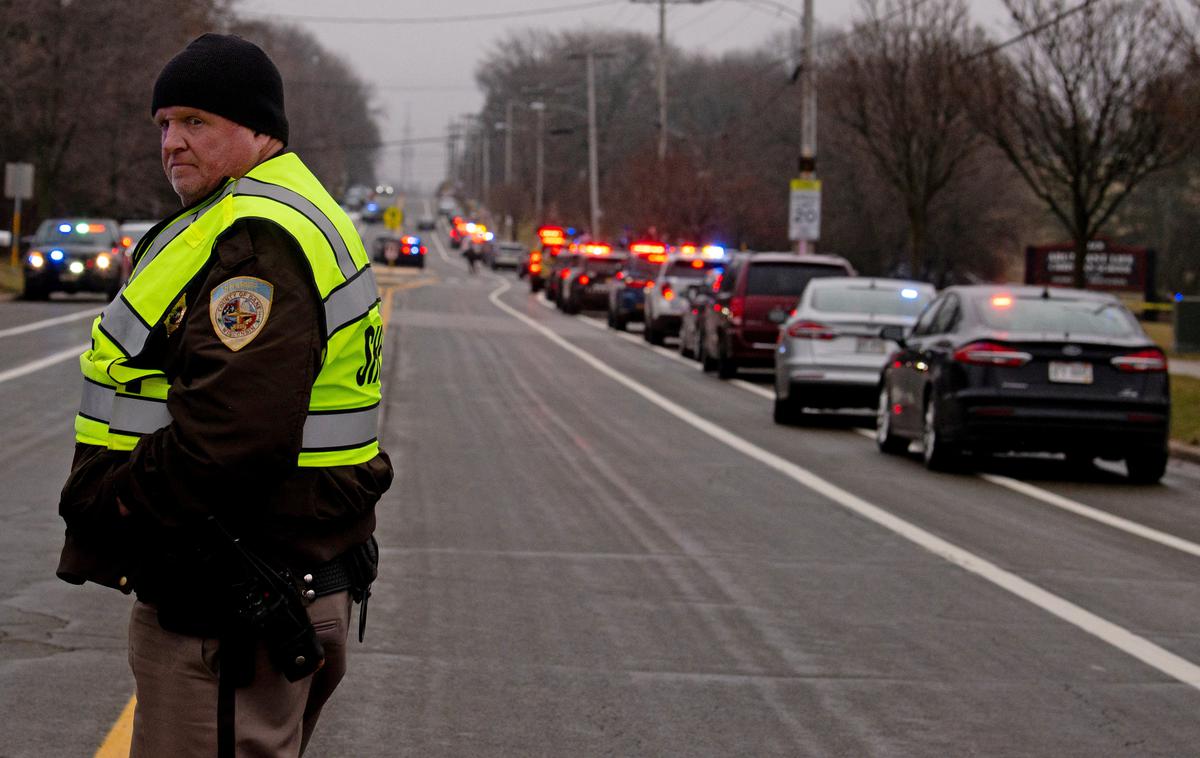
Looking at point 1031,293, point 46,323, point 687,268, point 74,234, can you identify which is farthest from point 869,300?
point 74,234

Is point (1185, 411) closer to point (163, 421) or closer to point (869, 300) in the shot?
point (869, 300)

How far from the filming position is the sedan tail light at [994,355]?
51.8ft

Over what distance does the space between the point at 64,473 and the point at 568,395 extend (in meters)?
9.81

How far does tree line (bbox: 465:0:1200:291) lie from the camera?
2939 cm

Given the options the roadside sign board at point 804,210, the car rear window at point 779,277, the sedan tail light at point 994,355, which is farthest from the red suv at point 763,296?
the roadside sign board at point 804,210

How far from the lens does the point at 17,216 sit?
51.2m

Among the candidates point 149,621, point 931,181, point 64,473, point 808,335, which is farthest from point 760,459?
point 931,181

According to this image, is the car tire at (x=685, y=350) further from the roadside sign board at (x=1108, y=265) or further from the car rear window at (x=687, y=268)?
the roadside sign board at (x=1108, y=265)

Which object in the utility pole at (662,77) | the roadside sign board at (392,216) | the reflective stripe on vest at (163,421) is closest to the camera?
the reflective stripe on vest at (163,421)

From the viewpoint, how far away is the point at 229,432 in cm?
321

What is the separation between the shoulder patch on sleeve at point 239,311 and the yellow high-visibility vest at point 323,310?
13cm

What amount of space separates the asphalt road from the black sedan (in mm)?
406

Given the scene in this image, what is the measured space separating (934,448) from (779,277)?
420 inches

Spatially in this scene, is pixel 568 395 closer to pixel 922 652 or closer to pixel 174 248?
pixel 922 652
